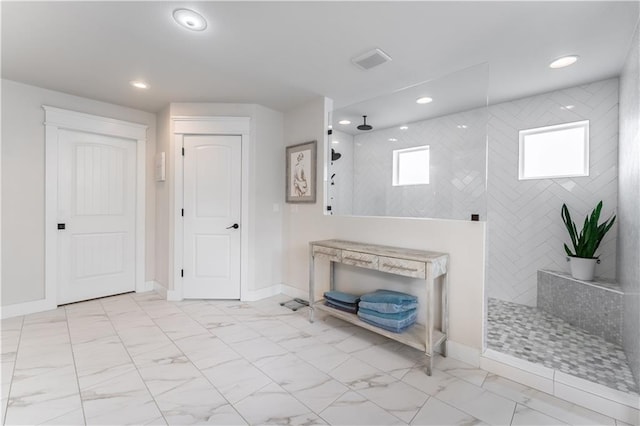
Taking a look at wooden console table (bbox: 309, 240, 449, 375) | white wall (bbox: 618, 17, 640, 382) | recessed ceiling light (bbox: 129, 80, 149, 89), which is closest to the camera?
white wall (bbox: 618, 17, 640, 382)

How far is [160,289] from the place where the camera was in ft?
11.7

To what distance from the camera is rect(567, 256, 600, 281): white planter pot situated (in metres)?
2.56

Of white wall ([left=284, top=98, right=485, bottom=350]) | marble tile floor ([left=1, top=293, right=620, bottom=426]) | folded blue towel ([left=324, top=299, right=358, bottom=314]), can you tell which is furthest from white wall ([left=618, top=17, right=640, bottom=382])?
folded blue towel ([left=324, top=299, right=358, bottom=314])

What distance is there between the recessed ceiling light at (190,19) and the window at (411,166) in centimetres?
196

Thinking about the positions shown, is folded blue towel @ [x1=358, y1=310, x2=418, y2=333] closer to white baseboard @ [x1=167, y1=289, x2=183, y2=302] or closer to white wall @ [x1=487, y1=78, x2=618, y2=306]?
white wall @ [x1=487, y1=78, x2=618, y2=306]

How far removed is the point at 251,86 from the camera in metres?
2.82

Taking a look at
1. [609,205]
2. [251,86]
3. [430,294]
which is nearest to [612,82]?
[609,205]

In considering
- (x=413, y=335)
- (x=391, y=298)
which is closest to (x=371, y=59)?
(x=391, y=298)

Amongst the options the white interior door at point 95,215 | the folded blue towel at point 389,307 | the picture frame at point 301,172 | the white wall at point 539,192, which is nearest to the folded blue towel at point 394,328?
the folded blue towel at point 389,307

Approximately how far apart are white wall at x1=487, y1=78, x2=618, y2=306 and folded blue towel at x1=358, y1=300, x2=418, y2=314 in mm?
942

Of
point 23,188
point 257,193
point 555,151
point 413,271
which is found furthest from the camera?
point 257,193

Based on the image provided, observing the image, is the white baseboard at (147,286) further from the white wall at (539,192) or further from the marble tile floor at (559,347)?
the white wall at (539,192)

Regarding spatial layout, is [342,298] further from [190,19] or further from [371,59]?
[190,19]

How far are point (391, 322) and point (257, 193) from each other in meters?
2.13
